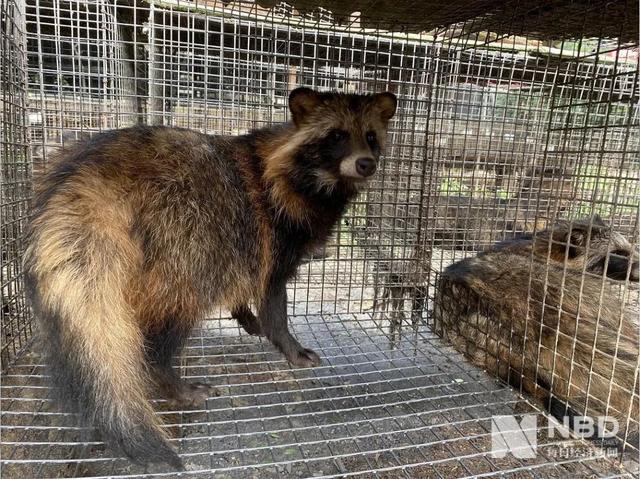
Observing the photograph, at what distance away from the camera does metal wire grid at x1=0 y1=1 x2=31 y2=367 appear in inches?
109

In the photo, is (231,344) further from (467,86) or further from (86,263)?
(467,86)

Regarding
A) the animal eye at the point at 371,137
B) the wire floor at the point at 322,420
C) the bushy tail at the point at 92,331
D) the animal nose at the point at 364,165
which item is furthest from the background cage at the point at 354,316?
the animal nose at the point at 364,165

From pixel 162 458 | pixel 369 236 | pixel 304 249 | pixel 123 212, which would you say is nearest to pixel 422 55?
pixel 369 236

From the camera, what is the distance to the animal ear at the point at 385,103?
10.3ft

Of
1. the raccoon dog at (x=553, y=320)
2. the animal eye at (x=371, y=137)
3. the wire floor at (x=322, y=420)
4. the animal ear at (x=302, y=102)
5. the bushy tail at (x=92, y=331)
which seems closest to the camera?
the bushy tail at (x=92, y=331)

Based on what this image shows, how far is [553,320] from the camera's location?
117 inches

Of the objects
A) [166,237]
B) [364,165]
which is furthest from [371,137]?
[166,237]

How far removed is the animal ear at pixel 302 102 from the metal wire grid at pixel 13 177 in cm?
169

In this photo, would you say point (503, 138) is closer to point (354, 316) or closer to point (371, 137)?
point (371, 137)

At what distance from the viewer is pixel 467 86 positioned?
4.79 meters

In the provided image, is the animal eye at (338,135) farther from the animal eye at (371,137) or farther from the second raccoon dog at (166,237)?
the animal eye at (371,137)

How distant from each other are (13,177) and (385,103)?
99.6 inches

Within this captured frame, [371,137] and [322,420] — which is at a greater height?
[371,137]

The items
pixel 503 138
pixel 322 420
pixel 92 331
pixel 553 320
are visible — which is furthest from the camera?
pixel 503 138
